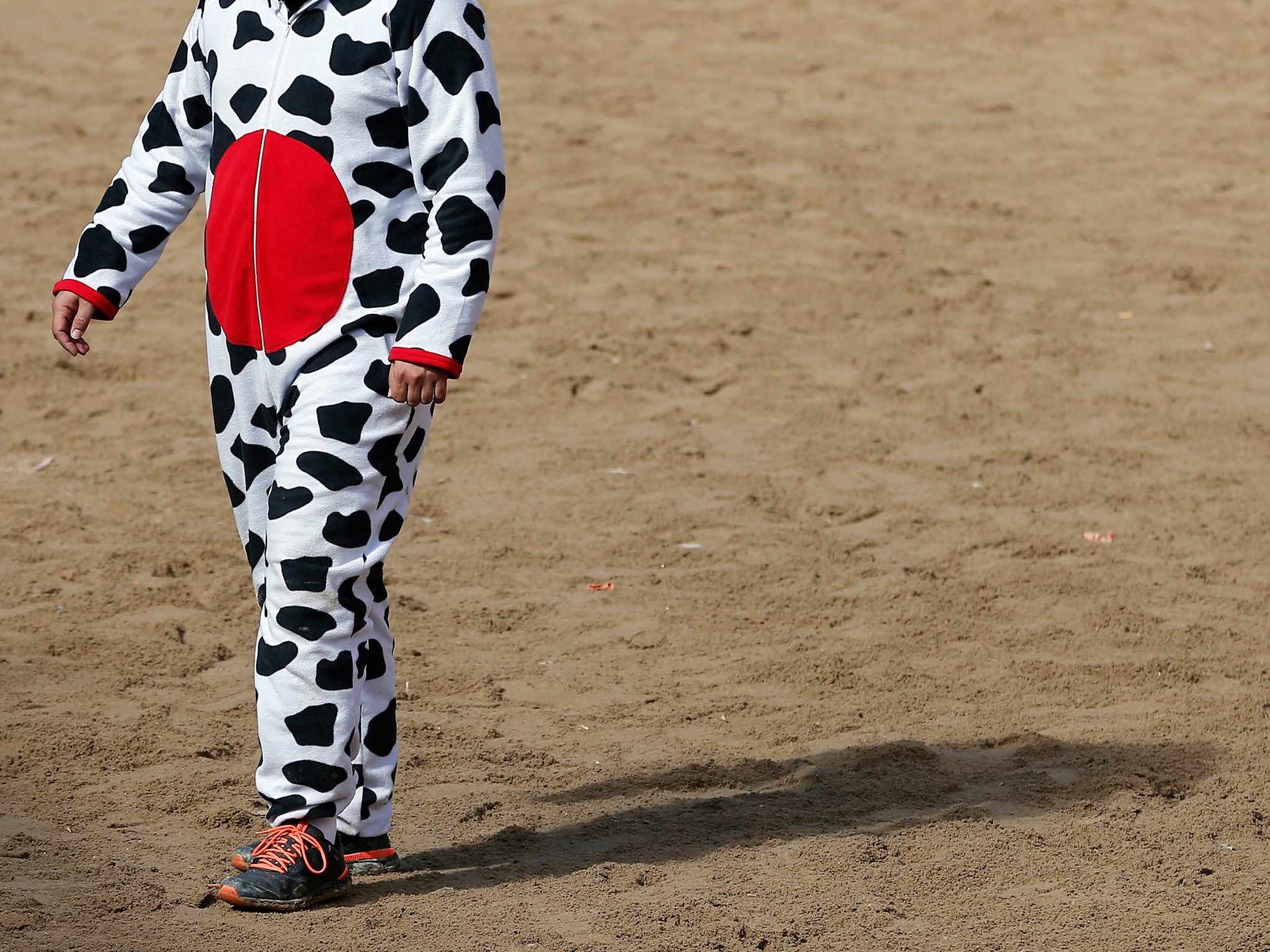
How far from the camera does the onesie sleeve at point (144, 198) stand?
120 inches

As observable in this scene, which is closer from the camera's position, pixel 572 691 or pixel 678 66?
pixel 572 691

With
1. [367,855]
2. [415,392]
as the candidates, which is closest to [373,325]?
[415,392]

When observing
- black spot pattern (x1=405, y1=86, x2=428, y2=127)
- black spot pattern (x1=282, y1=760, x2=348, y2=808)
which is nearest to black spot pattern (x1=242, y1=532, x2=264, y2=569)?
black spot pattern (x1=282, y1=760, x2=348, y2=808)

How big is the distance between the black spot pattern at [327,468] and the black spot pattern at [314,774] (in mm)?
515

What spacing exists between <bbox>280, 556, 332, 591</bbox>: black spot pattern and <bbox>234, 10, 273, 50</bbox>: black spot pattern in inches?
36.4

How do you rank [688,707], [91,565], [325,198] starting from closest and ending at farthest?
[325,198] → [688,707] → [91,565]

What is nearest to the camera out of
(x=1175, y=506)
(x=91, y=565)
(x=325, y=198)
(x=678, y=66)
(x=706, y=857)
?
(x=325, y=198)

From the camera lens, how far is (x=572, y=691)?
415cm

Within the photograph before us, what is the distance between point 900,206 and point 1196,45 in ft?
14.5

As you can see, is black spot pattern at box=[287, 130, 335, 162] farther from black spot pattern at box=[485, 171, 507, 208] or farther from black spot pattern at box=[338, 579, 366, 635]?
black spot pattern at box=[338, 579, 366, 635]

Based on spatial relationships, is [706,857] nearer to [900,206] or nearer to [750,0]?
[900,206]

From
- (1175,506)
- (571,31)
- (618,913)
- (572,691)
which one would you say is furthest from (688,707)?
(571,31)

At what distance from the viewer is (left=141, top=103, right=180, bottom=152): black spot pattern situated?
306cm

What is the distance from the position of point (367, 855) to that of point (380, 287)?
1.14 m
